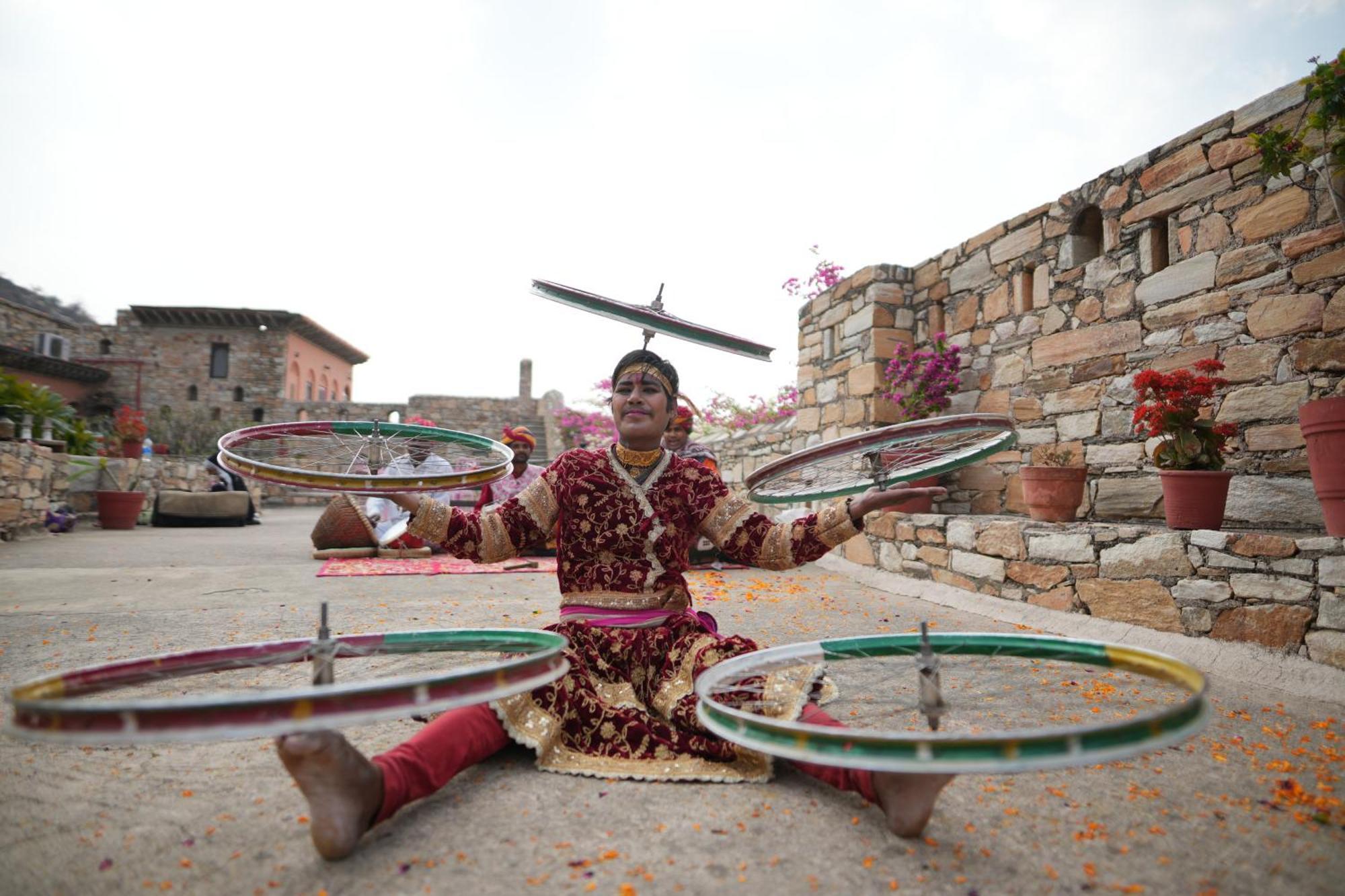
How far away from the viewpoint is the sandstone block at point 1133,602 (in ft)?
12.6

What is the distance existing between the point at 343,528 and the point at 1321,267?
914 cm

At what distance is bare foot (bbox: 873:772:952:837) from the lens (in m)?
1.68

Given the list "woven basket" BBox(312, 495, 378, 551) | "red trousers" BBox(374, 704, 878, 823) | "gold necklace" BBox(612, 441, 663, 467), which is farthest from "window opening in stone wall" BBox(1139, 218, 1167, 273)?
"woven basket" BBox(312, 495, 378, 551)

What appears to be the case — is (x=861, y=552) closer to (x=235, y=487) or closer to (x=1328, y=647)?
(x=1328, y=647)

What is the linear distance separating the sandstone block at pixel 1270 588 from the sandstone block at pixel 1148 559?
0.26 metres

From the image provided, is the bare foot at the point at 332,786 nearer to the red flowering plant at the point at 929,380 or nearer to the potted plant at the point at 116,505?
the red flowering plant at the point at 929,380

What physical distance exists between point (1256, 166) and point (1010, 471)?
2829 millimetres

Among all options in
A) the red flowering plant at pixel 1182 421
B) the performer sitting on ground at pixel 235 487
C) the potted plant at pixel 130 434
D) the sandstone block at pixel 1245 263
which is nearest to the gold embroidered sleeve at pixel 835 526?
the red flowering plant at pixel 1182 421

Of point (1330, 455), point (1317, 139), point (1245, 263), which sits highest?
point (1317, 139)

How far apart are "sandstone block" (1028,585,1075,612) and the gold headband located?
3333 mm

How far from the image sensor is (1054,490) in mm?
4887

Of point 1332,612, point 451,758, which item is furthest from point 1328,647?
point 451,758

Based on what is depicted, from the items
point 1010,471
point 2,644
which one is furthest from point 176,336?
point 1010,471

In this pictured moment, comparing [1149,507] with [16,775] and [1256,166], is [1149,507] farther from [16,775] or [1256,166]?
[16,775]
